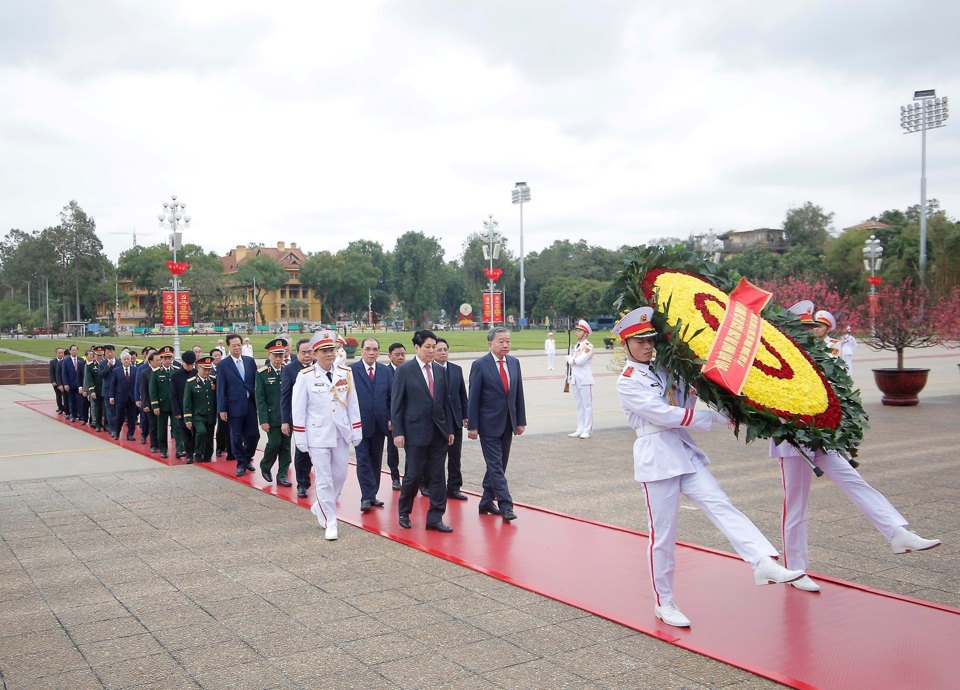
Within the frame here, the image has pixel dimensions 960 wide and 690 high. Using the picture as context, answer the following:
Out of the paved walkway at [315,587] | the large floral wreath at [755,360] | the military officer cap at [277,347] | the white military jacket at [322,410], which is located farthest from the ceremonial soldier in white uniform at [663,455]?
the military officer cap at [277,347]

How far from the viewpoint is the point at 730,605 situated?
5.09m

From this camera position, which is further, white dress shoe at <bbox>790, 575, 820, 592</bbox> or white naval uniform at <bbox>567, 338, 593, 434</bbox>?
white naval uniform at <bbox>567, 338, 593, 434</bbox>

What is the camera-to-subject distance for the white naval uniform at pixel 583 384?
1314 cm

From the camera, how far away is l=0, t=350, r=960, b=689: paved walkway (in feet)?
13.8

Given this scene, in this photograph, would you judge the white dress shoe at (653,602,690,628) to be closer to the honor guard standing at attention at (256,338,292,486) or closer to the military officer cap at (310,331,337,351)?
the military officer cap at (310,331,337,351)

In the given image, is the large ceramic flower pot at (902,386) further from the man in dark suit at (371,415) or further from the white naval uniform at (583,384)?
the man in dark suit at (371,415)

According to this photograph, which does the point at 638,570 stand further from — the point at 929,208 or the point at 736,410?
the point at 929,208

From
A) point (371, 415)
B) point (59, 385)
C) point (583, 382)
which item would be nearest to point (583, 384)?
point (583, 382)

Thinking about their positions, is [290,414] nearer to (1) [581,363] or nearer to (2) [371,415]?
(2) [371,415]

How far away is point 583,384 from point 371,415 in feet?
17.8

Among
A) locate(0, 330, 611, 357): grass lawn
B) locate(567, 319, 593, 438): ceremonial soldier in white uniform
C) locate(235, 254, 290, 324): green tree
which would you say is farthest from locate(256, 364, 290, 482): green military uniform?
locate(235, 254, 290, 324): green tree

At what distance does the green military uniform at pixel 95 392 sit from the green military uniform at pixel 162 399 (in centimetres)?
401

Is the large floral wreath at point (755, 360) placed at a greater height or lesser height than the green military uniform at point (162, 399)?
greater

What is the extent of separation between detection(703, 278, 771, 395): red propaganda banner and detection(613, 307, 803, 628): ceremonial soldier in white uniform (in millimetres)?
247
